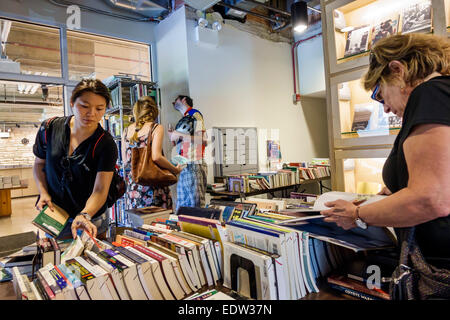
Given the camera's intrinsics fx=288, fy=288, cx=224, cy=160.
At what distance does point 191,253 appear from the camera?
1027 millimetres

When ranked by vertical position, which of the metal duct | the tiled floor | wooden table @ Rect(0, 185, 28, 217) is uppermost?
the metal duct

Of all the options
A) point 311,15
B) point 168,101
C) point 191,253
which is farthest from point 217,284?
point 311,15

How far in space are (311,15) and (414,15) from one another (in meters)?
3.76

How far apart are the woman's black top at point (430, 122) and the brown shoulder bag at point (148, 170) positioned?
2.08 metres

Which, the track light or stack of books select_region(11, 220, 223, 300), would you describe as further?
the track light

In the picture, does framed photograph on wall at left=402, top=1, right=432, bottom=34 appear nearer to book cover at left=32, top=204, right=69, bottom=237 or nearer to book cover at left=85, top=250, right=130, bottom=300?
book cover at left=85, top=250, right=130, bottom=300

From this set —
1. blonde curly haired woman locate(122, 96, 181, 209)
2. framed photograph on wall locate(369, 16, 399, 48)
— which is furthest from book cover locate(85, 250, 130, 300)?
framed photograph on wall locate(369, 16, 399, 48)

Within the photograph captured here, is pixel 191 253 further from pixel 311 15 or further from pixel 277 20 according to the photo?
pixel 311 15

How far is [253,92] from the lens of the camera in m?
5.07

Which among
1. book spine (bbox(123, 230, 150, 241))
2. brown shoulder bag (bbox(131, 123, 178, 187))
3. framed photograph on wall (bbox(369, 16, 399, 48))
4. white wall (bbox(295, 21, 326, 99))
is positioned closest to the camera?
book spine (bbox(123, 230, 150, 241))

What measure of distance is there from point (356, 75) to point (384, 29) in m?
0.37

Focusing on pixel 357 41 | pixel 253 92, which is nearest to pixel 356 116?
pixel 357 41

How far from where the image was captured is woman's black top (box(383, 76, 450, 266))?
76 centimetres

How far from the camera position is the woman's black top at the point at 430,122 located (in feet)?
2.48
